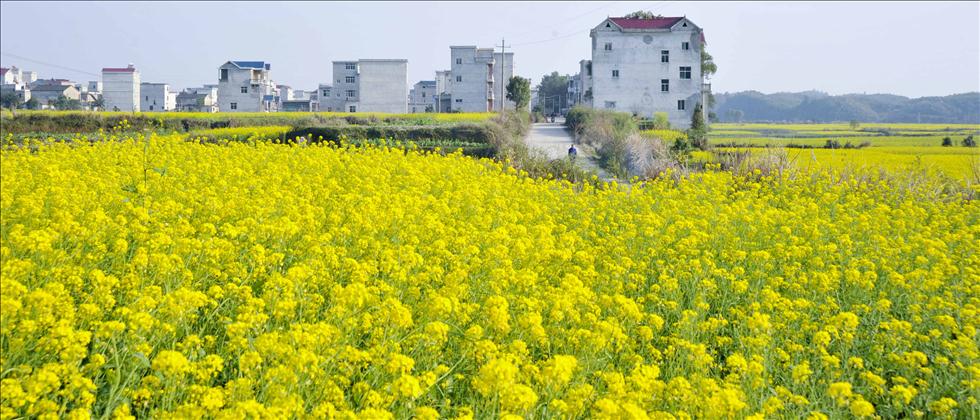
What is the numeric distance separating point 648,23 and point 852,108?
244 ft

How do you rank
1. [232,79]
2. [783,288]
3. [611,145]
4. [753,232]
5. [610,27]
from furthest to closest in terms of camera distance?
[232,79], [610,27], [611,145], [753,232], [783,288]

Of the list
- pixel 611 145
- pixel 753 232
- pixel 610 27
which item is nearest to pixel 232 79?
pixel 610 27

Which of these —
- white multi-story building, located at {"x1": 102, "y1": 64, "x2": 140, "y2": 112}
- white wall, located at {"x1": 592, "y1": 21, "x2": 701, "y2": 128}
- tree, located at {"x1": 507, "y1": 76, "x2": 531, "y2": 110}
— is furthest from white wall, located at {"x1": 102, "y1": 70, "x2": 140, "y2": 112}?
white wall, located at {"x1": 592, "y1": 21, "x2": 701, "y2": 128}

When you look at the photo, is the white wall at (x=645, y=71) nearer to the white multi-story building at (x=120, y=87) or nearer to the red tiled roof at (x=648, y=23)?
the red tiled roof at (x=648, y=23)

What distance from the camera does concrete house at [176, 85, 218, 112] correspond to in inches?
3376

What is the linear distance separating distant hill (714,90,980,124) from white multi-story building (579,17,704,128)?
28777 millimetres

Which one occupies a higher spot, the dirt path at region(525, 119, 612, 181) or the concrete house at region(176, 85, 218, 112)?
the concrete house at region(176, 85, 218, 112)

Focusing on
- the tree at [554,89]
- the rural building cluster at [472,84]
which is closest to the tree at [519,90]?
the rural building cluster at [472,84]

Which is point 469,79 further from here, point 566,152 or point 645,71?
point 566,152

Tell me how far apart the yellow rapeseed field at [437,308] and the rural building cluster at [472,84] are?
1547 inches

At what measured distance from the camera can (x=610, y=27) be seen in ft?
155

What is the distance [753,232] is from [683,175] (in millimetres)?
5629

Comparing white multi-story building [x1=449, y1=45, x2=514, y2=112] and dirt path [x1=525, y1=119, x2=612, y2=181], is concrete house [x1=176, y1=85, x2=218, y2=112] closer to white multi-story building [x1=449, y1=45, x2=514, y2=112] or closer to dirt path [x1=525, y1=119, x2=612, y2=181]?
white multi-story building [x1=449, y1=45, x2=514, y2=112]

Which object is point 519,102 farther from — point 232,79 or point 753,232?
point 753,232
